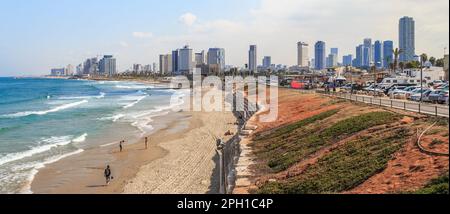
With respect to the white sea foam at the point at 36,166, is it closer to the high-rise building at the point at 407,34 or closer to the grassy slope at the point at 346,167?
the grassy slope at the point at 346,167

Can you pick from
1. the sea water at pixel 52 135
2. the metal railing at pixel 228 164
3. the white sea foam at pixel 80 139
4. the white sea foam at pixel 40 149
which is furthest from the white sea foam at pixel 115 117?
the metal railing at pixel 228 164

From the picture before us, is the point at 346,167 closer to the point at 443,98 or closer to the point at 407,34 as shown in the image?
the point at 443,98

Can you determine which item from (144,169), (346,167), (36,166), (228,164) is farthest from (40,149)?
(346,167)

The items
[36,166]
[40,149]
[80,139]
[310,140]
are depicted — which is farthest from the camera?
[80,139]

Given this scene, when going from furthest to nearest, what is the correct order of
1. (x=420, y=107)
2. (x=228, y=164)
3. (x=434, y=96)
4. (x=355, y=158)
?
(x=434, y=96) → (x=420, y=107) → (x=228, y=164) → (x=355, y=158)

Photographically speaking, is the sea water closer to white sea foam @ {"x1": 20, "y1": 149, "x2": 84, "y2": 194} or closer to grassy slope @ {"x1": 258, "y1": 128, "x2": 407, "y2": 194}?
white sea foam @ {"x1": 20, "y1": 149, "x2": 84, "y2": 194}
